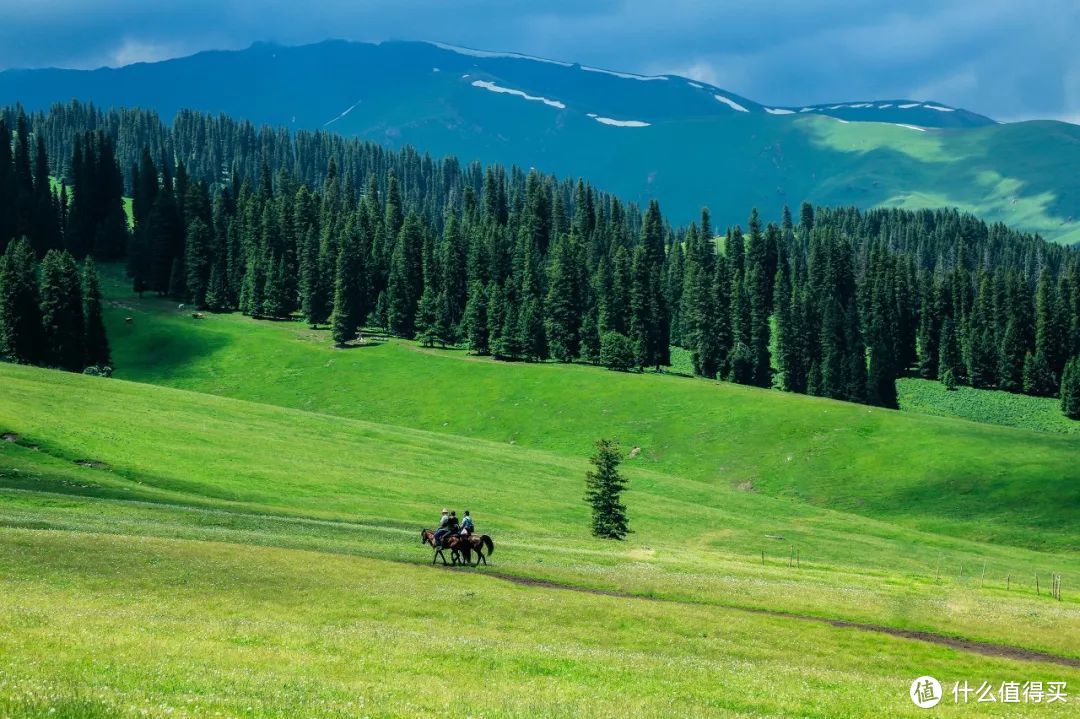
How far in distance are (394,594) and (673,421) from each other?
327 feet

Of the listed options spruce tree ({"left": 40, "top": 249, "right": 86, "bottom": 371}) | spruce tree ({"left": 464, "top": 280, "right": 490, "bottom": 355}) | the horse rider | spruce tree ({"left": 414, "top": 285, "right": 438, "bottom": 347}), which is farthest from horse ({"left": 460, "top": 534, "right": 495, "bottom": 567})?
spruce tree ({"left": 414, "top": 285, "right": 438, "bottom": 347})

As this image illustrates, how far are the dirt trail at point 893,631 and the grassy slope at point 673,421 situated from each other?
63.7 meters

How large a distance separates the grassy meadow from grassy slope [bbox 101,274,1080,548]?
0.49m

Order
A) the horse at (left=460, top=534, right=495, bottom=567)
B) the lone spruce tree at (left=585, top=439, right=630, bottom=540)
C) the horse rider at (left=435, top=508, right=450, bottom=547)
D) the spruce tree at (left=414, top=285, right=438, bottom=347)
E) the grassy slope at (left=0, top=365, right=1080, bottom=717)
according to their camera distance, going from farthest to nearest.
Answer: the spruce tree at (left=414, top=285, right=438, bottom=347) → the lone spruce tree at (left=585, top=439, right=630, bottom=540) → the horse rider at (left=435, top=508, right=450, bottom=547) → the horse at (left=460, top=534, right=495, bottom=567) → the grassy slope at (left=0, top=365, right=1080, bottom=717)

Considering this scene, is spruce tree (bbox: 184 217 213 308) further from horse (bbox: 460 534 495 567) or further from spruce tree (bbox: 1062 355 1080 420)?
spruce tree (bbox: 1062 355 1080 420)

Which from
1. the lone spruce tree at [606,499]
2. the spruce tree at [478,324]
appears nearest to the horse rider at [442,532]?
the lone spruce tree at [606,499]

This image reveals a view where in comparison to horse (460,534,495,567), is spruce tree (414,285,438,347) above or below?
above

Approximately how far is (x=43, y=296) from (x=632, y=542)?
9276cm

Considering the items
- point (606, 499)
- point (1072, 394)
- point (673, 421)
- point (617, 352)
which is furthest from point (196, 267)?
point (1072, 394)

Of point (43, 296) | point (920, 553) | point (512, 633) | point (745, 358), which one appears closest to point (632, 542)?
point (920, 553)

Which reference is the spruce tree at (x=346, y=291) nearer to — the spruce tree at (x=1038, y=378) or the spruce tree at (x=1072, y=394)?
the spruce tree at (x=1072, y=394)

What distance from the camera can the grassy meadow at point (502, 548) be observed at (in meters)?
24.8

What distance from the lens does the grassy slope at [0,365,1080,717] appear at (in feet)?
75.3

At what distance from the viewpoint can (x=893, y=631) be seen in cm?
4338
